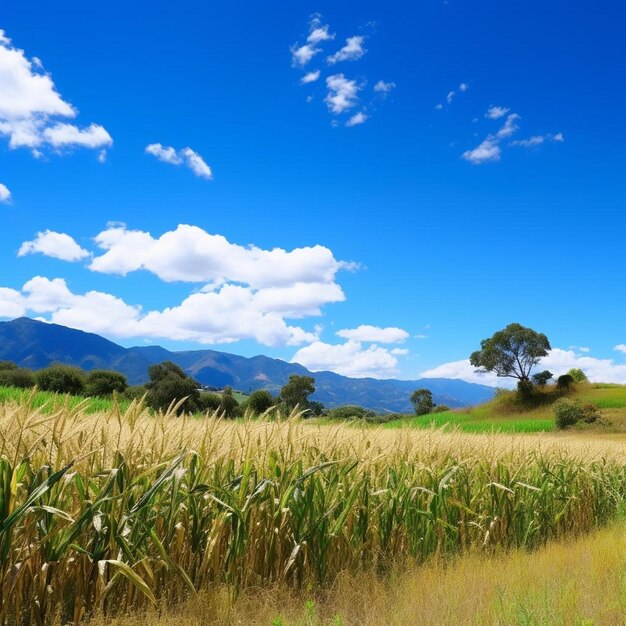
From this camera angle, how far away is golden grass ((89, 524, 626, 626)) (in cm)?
394

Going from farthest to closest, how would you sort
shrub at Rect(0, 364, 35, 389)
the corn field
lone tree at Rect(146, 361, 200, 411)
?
lone tree at Rect(146, 361, 200, 411) < shrub at Rect(0, 364, 35, 389) < the corn field

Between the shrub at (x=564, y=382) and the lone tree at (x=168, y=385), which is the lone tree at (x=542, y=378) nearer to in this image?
the shrub at (x=564, y=382)

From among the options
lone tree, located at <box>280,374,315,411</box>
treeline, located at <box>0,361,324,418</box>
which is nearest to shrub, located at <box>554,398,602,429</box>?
treeline, located at <box>0,361,324,418</box>

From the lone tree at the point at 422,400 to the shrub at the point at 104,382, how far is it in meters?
56.3

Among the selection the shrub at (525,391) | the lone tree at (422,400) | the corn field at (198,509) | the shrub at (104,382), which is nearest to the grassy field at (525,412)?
the shrub at (525,391)

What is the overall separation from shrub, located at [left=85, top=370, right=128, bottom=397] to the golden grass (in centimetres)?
4056

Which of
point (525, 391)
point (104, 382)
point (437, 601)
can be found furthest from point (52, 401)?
point (525, 391)

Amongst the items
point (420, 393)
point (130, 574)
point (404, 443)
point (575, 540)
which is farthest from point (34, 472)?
point (420, 393)

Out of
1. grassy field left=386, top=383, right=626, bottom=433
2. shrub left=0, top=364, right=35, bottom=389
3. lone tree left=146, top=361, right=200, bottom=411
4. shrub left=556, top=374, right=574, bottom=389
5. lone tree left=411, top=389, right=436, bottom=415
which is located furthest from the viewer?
lone tree left=411, top=389, right=436, bottom=415

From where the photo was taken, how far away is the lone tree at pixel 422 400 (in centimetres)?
9369

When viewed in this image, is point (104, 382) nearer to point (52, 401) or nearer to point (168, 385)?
point (168, 385)

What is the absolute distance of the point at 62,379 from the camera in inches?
1677

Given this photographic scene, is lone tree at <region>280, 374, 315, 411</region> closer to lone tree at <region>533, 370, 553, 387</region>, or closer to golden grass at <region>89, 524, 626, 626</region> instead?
lone tree at <region>533, 370, 553, 387</region>

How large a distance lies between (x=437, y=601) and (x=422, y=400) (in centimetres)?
9693
